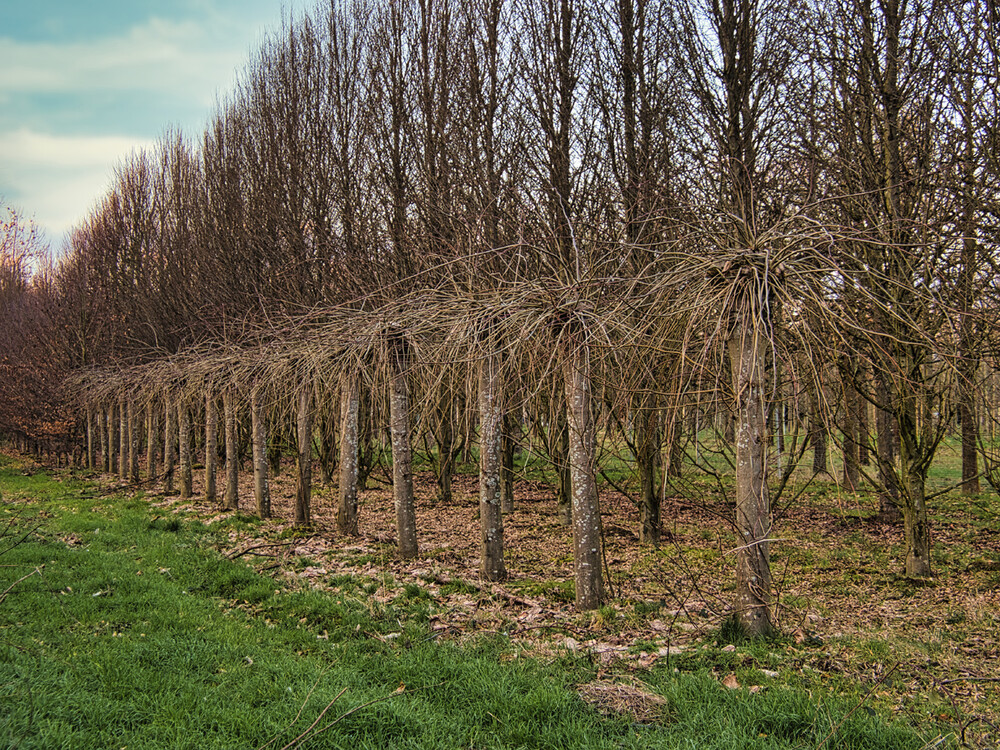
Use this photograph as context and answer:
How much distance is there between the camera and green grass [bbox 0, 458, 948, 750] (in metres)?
3.56

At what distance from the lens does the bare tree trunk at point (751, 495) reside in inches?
183

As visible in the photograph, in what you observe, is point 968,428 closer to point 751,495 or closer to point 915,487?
point 915,487

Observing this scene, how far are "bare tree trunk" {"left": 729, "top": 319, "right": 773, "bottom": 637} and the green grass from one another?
32cm

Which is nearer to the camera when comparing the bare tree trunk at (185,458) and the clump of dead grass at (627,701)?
the clump of dead grass at (627,701)

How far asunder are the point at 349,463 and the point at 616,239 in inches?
215

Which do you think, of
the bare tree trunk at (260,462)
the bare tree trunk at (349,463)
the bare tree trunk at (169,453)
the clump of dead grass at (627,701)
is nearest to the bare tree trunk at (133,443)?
Result: the bare tree trunk at (169,453)

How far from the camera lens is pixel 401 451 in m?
8.74

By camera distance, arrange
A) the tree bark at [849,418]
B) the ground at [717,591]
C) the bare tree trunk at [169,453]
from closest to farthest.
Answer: the ground at [717,591]
the tree bark at [849,418]
the bare tree trunk at [169,453]

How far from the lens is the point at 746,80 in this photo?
29.6ft

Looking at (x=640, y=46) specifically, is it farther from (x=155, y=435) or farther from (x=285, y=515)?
(x=155, y=435)

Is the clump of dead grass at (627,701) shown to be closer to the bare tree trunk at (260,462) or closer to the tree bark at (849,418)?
the tree bark at (849,418)

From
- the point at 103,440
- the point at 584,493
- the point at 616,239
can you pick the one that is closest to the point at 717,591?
the point at 584,493

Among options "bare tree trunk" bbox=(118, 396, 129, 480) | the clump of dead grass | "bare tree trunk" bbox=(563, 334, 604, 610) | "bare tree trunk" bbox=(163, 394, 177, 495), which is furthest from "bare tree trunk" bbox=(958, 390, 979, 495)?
"bare tree trunk" bbox=(118, 396, 129, 480)

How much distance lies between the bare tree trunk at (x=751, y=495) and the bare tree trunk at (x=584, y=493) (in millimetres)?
1536
